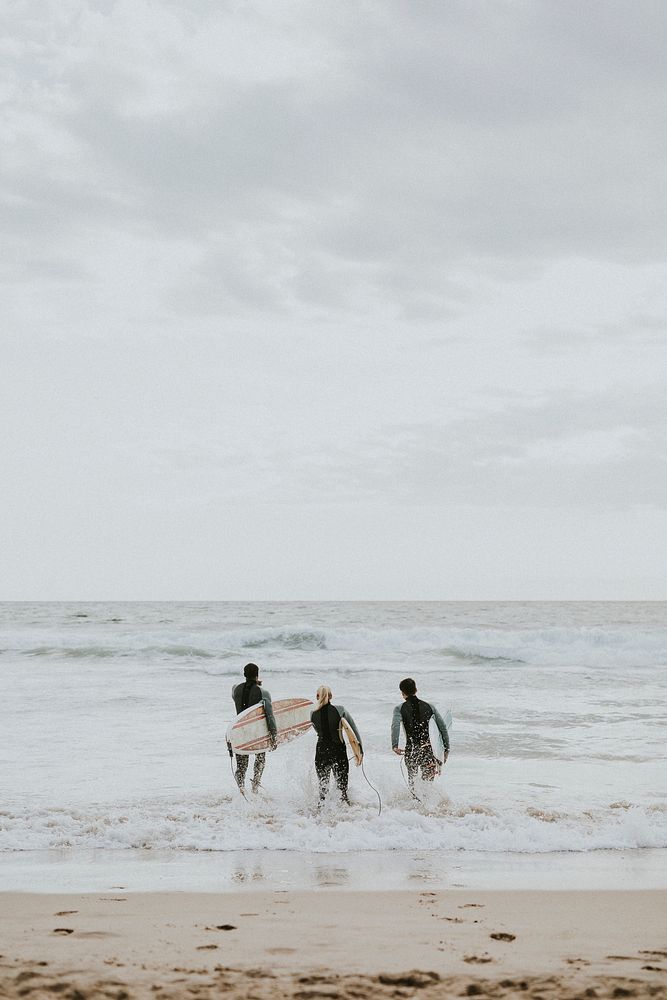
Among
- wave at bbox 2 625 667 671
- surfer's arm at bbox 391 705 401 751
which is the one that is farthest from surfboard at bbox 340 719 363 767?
wave at bbox 2 625 667 671

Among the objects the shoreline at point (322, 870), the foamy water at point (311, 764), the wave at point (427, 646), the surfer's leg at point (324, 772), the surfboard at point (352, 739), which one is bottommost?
the wave at point (427, 646)

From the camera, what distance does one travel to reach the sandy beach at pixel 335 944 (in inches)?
175

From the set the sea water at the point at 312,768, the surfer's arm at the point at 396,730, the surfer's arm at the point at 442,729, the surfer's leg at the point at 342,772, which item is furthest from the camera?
the surfer's arm at the point at 442,729

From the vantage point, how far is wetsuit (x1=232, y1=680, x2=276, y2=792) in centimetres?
1069

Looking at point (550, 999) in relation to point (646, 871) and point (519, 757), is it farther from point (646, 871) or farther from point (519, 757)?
point (519, 757)

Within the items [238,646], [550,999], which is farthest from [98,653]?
[550,999]

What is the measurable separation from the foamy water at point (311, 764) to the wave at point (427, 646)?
2.41m

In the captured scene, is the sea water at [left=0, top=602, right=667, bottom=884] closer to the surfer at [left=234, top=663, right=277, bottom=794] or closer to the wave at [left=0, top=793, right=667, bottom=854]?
the wave at [left=0, top=793, right=667, bottom=854]

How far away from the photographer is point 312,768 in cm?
1055

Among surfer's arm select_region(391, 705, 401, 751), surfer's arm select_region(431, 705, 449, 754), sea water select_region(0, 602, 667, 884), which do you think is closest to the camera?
sea water select_region(0, 602, 667, 884)

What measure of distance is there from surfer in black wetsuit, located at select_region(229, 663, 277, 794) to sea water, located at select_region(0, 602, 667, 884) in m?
0.25

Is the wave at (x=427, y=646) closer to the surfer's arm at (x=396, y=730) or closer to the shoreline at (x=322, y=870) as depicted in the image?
the surfer's arm at (x=396, y=730)

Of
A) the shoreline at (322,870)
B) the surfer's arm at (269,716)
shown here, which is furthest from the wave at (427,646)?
the shoreline at (322,870)

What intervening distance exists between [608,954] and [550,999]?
1061 millimetres
